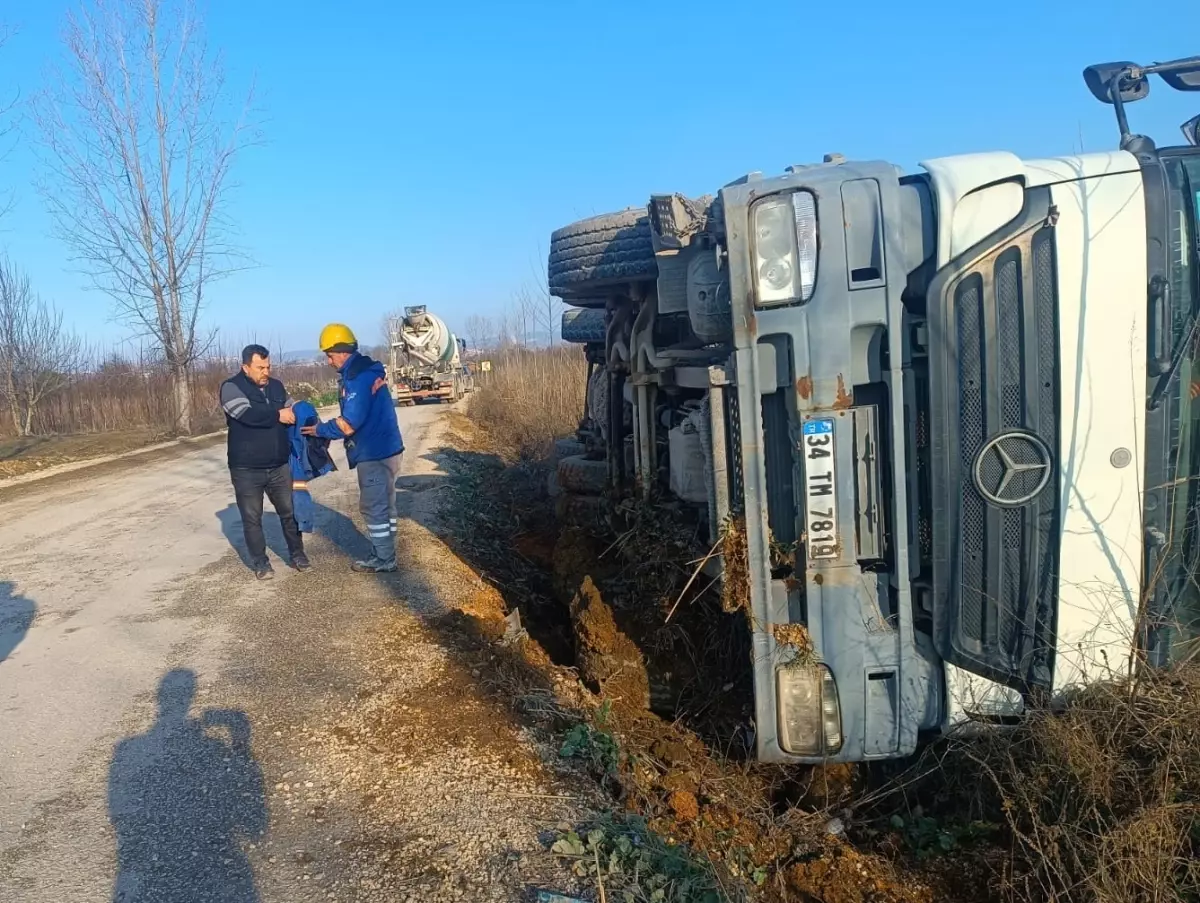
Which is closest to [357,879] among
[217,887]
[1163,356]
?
[217,887]

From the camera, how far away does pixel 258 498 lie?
613 cm

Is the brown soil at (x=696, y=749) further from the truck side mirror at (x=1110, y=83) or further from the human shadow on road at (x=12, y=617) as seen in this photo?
the human shadow on road at (x=12, y=617)

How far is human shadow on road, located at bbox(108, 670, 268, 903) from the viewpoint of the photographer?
262cm

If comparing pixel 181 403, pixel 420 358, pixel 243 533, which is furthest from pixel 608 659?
pixel 420 358

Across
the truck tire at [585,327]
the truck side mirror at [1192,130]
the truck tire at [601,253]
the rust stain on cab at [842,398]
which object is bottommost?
the rust stain on cab at [842,398]

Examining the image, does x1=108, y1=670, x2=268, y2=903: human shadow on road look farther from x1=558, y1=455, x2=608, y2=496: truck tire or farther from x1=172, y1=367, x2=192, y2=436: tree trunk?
x1=172, y1=367, x2=192, y2=436: tree trunk

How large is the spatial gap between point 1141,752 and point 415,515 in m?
6.92

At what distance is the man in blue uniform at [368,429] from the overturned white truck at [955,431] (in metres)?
3.51

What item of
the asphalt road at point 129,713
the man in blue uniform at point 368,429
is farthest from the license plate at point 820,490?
the man in blue uniform at point 368,429

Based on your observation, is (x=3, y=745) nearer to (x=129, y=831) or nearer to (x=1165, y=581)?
(x=129, y=831)

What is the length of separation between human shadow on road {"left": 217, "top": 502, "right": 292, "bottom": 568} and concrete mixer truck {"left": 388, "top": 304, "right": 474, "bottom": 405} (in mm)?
17244

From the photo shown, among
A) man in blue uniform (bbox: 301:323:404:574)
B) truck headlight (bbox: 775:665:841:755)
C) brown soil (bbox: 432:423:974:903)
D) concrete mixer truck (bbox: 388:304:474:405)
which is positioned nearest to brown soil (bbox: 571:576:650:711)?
brown soil (bbox: 432:423:974:903)

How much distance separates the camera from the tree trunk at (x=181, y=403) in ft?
64.8

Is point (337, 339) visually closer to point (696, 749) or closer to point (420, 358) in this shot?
point (696, 749)
